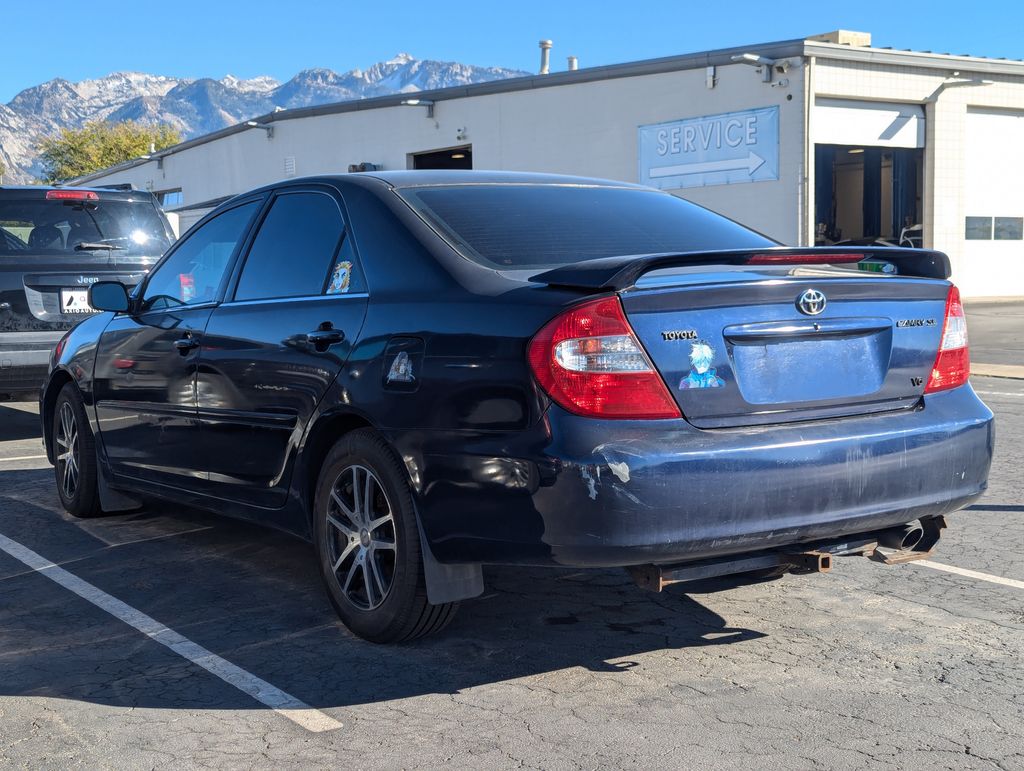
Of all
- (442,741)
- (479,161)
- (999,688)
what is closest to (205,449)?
(442,741)

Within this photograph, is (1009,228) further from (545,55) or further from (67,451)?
(67,451)

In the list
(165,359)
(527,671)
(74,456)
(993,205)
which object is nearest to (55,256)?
(74,456)

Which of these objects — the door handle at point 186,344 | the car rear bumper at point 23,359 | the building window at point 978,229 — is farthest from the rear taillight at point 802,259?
the building window at point 978,229

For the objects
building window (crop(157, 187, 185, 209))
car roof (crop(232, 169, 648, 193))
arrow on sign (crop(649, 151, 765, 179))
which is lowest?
car roof (crop(232, 169, 648, 193))

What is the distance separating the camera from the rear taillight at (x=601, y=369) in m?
3.57

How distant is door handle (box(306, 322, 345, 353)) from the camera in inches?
171

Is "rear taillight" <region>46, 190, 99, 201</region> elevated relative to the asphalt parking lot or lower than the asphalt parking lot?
elevated

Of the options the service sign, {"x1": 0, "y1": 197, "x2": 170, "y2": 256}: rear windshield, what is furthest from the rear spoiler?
the service sign

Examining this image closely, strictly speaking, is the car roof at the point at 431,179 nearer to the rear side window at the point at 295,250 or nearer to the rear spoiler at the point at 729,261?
the rear side window at the point at 295,250

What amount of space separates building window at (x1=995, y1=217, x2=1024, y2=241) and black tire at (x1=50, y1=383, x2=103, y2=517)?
2662 cm

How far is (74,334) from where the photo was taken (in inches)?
265

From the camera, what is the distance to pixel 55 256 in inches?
397

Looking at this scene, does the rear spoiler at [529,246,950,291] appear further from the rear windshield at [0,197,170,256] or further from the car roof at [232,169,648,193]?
the rear windshield at [0,197,170,256]

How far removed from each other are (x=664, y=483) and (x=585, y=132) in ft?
82.8
